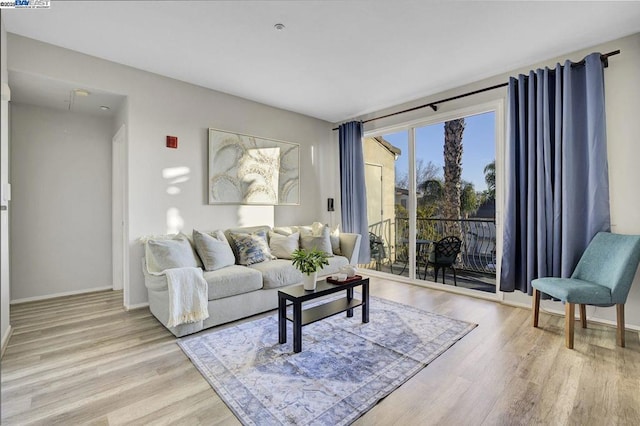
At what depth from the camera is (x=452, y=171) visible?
14.1 ft

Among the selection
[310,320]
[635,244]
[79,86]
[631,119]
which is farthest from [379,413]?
[79,86]

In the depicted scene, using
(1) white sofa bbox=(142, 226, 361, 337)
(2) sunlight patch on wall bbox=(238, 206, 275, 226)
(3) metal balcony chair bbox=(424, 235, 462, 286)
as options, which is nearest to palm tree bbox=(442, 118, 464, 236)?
(3) metal balcony chair bbox=(424, 235, 462, 286)

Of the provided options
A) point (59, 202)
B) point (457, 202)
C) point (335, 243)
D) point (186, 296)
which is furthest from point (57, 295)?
point (457, 202)

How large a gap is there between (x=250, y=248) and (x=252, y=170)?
47.3 inches

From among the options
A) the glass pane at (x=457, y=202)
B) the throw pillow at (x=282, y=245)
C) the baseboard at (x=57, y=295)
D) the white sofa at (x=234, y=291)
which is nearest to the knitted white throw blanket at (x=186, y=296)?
the white sofa at (x=234, y=291)

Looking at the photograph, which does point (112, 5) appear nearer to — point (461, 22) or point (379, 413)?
point (461, 22)

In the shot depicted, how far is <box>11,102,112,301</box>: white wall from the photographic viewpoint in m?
3.73

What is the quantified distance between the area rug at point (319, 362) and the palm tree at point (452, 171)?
1.60 m

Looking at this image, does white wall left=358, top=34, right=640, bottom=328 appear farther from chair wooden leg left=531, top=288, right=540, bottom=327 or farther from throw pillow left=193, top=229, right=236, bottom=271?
throw pillow left=193, top=229, right=236, bottom=271

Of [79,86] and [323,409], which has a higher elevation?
[79,86]

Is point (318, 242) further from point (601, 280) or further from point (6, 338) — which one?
point (6, 338)

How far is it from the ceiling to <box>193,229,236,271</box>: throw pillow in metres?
1.84

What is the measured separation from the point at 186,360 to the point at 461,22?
3.49m

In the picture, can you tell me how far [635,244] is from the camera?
256 centimetres
